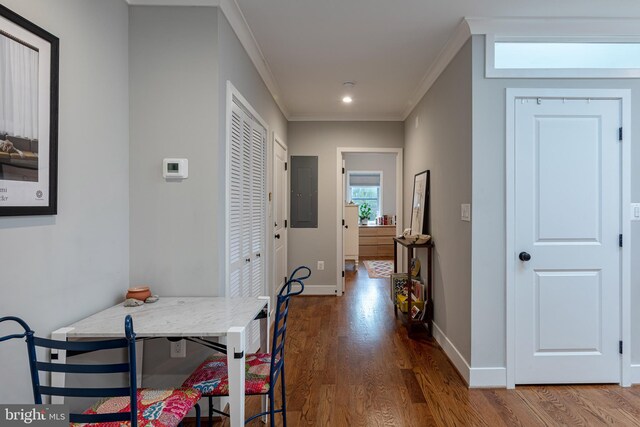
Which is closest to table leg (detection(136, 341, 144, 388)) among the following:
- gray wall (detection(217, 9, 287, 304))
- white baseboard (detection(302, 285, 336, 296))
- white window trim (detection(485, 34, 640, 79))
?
gray wall (detection(217, 9, 287, 304))

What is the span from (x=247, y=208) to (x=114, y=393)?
6.24ft

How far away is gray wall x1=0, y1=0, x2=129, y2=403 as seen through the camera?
4.51 feet

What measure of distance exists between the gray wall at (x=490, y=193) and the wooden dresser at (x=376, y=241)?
19.6 feet

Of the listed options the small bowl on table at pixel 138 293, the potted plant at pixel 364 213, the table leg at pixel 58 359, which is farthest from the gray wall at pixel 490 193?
the potted plant at pixel 364 213

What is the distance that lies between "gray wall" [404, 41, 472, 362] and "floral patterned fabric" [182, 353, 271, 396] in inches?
60.4

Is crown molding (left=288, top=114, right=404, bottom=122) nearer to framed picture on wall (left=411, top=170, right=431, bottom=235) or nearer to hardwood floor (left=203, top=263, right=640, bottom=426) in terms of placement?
framed picture on wall (left=411, top=170, right=431, bottom=235)

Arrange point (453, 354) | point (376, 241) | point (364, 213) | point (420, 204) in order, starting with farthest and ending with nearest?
point (364, 213) < point (376, 241) < point (420, 204) < point (453, 354)

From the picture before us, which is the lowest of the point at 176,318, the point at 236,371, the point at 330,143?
the point at 236,371

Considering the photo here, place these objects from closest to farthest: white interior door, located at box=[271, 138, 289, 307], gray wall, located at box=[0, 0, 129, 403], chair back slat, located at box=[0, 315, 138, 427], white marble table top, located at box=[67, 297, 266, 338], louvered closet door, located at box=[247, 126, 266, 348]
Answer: chair back slat, located at box=[0, 315, 138, 427]
gray wall, located at box=[0, 0, 129, 403]
white marble table top, located at box=[67, 297, 266, 338]
louvered closet door, located at box=[247, 126, 266, 348]
white interior door, located at box=[271, 138, 289, 307]

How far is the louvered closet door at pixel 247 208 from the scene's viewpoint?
98.5 inches

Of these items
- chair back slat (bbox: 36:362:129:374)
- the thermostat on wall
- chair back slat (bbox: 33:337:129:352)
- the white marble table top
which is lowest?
the white marble table top

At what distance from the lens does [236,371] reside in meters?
1.47

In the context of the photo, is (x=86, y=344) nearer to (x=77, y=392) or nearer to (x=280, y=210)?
(x=77, y=392)

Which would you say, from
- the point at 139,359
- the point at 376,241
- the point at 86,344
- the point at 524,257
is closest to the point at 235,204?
the point at 139,359
